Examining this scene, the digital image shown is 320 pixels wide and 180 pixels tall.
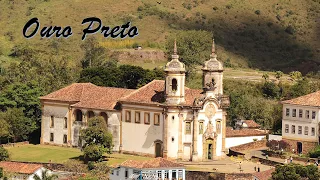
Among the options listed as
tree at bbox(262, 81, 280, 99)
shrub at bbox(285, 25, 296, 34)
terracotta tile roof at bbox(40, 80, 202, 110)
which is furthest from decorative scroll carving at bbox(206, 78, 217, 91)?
shrub at bbox(285, 25, 296, 34)

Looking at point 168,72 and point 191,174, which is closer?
point 191,174

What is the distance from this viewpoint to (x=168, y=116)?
278 ft

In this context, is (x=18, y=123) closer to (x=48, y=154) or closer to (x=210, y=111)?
(x=48, y=154)

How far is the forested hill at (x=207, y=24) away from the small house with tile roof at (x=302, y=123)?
54319 mm

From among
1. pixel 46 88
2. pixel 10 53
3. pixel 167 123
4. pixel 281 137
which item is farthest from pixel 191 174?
pixel 10 53

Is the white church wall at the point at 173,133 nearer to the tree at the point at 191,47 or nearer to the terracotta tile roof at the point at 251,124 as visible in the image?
the terracotta tile roof at the point at 251,124

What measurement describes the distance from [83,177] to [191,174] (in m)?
8.33

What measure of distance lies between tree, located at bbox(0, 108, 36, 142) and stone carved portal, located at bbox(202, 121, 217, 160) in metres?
19.3

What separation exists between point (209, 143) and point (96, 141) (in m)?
9.55

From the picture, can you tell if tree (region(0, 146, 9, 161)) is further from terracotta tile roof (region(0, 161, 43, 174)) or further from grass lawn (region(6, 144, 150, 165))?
terracotta tile roof (region(0, 161, 43, 174))

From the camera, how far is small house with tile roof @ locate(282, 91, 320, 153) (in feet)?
296

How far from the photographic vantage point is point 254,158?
86.8m

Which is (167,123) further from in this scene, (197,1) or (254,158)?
(197,1)

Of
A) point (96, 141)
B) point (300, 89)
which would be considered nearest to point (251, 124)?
point (300, 89)
